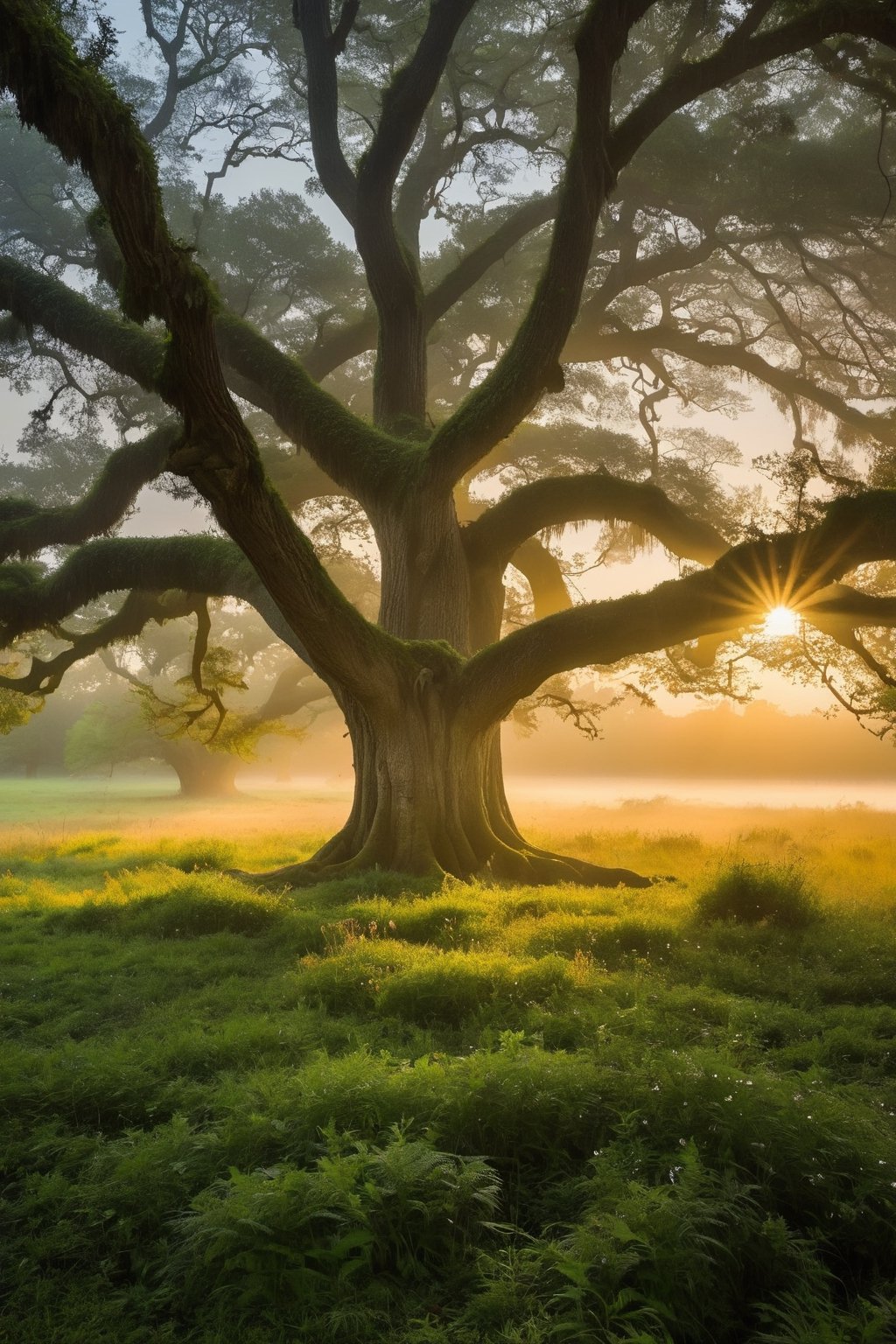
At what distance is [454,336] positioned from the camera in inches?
786

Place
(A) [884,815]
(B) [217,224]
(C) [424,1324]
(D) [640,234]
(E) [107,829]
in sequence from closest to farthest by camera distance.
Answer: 1. (C) [424,1324]
2. (D) [640,234]
3. (B) [217,224]
4. (A) [884,815]
5. (E) [107,829]

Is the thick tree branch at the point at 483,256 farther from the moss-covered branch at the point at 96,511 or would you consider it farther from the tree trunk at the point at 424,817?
the tree trunk at the point at 424,817

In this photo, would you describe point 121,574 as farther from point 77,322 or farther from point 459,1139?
point 459,1139

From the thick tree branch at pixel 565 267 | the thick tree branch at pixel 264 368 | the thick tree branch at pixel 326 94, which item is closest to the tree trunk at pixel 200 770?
the thick tree branch at pixel 264 368

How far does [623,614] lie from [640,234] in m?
9.93

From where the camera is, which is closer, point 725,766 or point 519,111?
point 519,111

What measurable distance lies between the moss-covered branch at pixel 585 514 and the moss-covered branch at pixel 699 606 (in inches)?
103

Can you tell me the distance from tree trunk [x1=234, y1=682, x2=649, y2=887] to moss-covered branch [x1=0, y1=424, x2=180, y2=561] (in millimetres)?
6098

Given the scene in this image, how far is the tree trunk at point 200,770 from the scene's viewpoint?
155 ft

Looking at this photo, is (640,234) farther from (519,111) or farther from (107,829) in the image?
(107,829)

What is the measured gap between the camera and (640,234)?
17625mm

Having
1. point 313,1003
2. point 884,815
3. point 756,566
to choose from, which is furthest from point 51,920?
point 884,815

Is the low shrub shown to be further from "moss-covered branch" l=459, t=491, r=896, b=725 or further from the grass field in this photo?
"moss-covered branch" l=459, t=491, r=896, b=725

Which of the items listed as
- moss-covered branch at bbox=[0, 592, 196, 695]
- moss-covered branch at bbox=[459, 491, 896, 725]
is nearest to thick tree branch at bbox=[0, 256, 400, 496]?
moss-covered branch at bbox=[459, 491, 896, 725]
